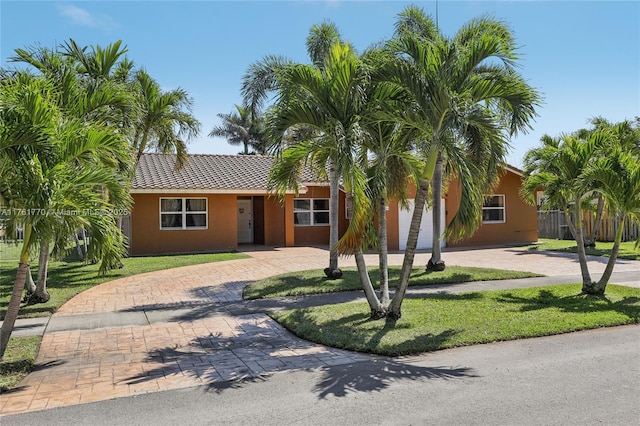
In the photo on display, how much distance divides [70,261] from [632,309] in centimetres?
1743

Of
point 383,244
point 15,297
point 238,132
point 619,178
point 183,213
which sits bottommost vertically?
→ point 15,297

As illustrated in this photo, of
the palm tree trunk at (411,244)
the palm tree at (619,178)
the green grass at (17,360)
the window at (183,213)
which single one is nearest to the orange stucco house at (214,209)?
the window at (183,213)

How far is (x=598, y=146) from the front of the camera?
10.1m

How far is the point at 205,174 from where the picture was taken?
22016 mm

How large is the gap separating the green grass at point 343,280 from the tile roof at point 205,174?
722 centimetres

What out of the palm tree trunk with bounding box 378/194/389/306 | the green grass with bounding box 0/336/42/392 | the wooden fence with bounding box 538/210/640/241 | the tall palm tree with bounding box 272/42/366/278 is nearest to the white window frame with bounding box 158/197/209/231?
the green grass with bounding box 0/336/42/392

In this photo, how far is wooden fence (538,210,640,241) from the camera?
968 inches

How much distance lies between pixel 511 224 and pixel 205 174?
1525cm

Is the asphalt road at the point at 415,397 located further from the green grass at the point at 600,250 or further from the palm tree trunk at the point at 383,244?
the green grass at the point at 600,250

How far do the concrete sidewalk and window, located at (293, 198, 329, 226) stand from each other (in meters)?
9.29

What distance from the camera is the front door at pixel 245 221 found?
24500 millimetres

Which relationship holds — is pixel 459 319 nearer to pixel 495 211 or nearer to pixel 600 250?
pixel 600 250

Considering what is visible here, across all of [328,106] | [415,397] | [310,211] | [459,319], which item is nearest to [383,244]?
[459,319]

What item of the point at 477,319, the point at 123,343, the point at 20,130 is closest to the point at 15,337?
the point at 123,343
